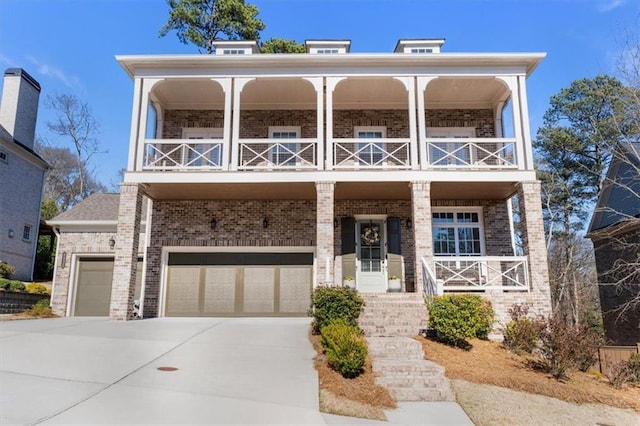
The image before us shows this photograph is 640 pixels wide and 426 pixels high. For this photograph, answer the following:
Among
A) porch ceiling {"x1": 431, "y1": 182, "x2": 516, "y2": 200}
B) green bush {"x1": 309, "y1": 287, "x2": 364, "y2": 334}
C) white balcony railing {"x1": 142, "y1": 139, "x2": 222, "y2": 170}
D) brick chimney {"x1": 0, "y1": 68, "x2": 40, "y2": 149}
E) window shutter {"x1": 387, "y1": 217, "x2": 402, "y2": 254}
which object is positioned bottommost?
green bush {"x1": 309, "y1": 287, "x2": 364, "y2": 334}

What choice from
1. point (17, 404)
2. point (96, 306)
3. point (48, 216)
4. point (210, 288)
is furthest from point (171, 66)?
point (48, 216)

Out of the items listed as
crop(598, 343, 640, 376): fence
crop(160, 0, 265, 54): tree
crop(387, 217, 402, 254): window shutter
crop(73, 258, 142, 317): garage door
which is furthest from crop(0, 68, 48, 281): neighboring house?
crop(598, 343, 640, 376): fence

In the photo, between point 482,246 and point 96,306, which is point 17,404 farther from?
point 482,246

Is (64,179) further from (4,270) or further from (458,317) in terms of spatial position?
(458,317)

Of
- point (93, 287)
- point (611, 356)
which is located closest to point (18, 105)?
point (93, 287)

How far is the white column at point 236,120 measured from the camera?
1261 cm

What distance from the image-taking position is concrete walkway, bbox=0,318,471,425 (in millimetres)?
5055

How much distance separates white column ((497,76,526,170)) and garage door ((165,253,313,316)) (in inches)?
273

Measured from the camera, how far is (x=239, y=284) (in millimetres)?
14086

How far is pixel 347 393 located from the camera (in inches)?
247

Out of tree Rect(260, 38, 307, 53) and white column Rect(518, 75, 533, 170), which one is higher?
tree Rect(260, 38, 307, 53)

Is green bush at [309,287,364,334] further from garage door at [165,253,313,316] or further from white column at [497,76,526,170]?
white column at [497,76,526,170]

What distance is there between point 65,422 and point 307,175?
874cm

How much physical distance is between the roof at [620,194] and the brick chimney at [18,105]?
2302 centimetres
